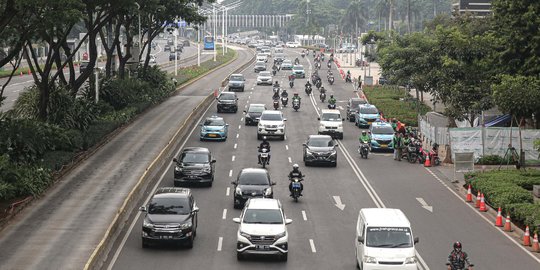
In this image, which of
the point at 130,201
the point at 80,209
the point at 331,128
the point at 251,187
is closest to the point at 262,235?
the point at 251,187

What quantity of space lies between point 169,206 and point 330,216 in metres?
8.41

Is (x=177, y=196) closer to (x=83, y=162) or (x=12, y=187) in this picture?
(x=12, y=187)

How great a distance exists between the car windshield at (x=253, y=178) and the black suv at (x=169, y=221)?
253 inches

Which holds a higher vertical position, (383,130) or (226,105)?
(226,105)

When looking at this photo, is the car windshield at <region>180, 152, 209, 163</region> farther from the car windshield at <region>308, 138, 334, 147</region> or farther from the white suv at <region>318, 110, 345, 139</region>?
the white suv at <region>318, 110, 345, 139</region>

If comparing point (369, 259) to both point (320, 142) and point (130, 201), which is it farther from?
point (320, 142)

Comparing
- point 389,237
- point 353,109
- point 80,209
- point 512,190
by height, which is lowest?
point 80,209

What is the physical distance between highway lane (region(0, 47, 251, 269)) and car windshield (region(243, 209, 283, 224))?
5003mm

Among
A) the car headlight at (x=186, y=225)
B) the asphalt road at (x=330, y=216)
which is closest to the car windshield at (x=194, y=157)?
the asphalt road at (x=330, y=216)

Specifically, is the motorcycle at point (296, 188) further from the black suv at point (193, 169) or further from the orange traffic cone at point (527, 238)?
the orange traffic cone at point (527, 238)

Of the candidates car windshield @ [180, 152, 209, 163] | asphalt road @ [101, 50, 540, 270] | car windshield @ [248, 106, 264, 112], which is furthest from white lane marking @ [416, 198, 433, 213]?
car windshield @ [248, 106, 264, 112]

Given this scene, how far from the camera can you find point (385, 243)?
27266 mm

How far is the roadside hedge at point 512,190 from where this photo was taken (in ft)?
117

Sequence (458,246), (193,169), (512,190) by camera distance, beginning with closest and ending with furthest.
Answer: (458,246), (512,190), (193,169)
